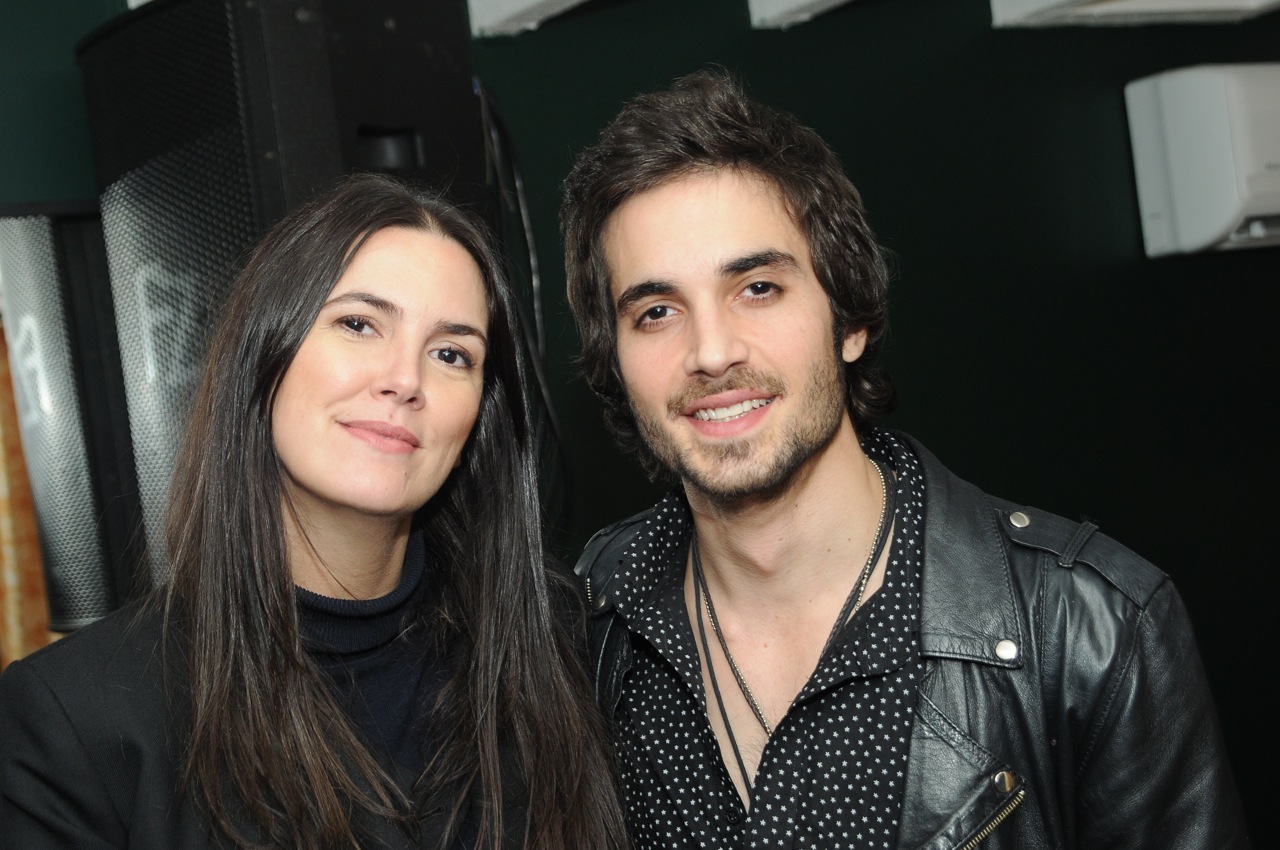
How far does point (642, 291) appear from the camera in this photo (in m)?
1.70

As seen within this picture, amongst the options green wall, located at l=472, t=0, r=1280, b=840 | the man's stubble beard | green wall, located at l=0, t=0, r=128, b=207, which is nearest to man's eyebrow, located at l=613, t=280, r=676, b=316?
the man's stubble beard

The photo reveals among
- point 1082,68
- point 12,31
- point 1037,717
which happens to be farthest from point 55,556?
point 1082,68

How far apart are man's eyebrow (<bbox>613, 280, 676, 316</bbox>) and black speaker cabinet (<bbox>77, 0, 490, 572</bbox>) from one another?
0.39m

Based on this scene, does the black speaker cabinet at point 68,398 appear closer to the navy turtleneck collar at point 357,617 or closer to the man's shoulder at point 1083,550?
the navy turtleneck collar at point 357,617

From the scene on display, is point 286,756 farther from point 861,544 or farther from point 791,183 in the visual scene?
point 791,183

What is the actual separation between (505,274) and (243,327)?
0.40 meters

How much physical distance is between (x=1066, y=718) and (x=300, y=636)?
0.92 meters

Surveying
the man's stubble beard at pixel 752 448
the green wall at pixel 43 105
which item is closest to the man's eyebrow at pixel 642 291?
the man's stubble beard at pixel 752 448

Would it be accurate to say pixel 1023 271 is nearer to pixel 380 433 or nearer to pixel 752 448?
pixel 752 448

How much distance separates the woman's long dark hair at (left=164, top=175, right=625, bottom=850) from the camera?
4.83 feet

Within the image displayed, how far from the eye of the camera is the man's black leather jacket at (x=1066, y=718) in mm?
1467

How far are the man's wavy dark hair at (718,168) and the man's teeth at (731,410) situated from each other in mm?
200

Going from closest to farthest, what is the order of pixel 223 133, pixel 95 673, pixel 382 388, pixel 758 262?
pixel 95 673, pixel 382 388, pixel 758 262, pixel 223 133

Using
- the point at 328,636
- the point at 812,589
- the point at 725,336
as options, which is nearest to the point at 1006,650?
the point at 812,589
